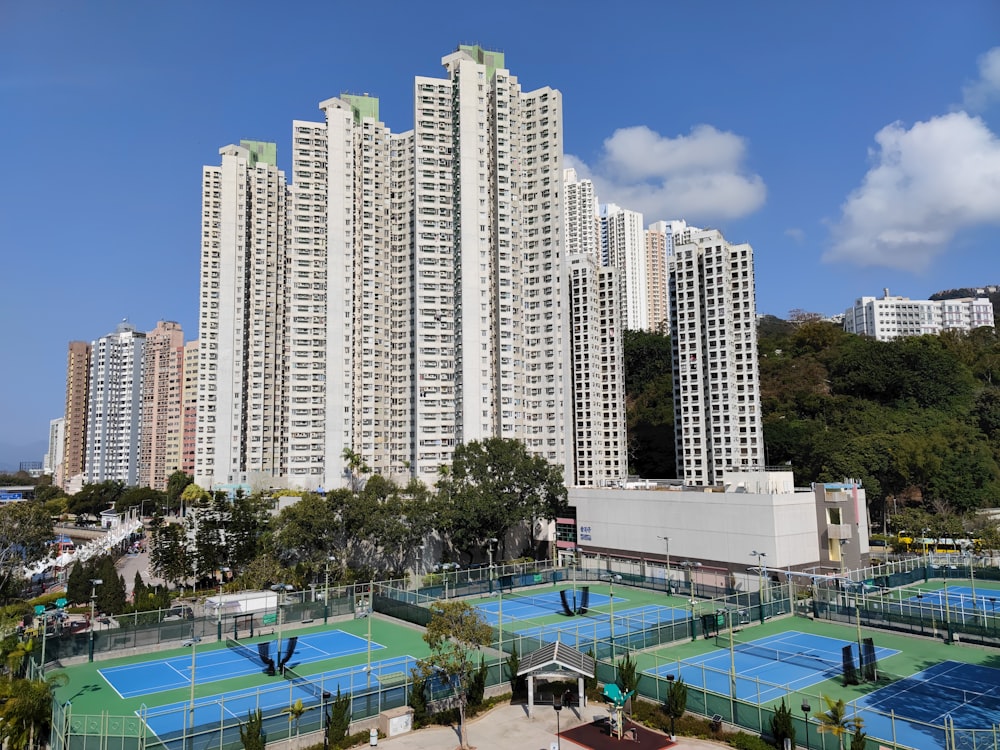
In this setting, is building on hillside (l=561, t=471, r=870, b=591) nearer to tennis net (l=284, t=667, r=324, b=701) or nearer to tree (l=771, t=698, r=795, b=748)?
tree (l=771, t=698, r=795, b=748)

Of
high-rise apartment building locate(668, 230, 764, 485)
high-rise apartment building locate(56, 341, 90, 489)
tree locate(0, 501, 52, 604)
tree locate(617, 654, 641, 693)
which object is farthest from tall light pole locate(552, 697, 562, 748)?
high-rise apartment building locate(56, 341, 90, 489)

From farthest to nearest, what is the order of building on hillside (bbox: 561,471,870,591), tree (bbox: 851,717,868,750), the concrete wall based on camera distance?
the concrete wall → building on hillside (bbox: 561,471,870,591) → tree (bbox: 851,717,868,750)

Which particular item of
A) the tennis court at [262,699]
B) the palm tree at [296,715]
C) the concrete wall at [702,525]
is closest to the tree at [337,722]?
the tennis court at [262,699]

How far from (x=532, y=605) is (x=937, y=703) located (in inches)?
1022

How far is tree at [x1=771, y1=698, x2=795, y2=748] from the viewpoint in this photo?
22478mm

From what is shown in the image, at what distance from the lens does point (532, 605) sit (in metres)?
48.3

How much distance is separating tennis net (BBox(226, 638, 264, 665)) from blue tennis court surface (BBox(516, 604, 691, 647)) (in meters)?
13.5

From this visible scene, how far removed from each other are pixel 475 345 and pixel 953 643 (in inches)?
2165

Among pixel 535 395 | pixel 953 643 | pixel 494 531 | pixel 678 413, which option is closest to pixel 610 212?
pixel 678 413

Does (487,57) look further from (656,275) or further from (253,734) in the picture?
(656,275)

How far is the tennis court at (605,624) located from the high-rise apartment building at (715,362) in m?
51.4

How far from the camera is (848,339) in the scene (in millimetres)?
120875

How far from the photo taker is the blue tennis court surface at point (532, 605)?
44625 millimetres

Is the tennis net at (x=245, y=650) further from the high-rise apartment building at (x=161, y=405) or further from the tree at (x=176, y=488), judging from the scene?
the high-rise apartment building at (x=161, y=405)
